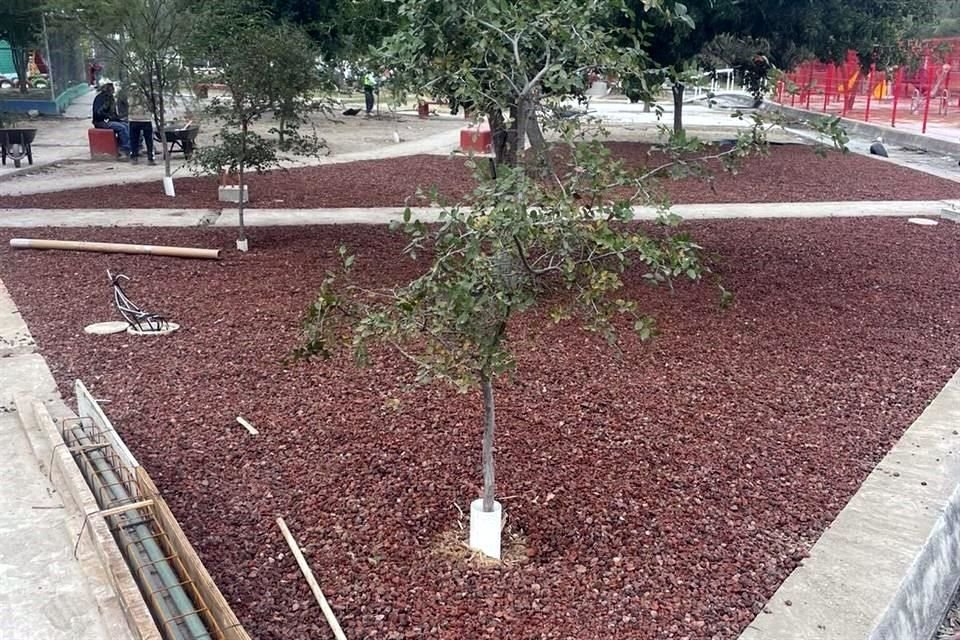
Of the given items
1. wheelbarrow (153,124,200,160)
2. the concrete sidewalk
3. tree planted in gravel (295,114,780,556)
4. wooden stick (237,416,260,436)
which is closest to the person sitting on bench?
wheelbarrow (153,124,200,160)

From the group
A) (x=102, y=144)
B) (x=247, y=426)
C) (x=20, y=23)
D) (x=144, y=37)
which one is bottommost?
(x=247, y=426)

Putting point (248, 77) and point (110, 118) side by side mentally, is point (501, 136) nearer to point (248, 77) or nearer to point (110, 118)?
point (248, 77)

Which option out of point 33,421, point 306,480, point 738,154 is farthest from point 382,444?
point 738,154

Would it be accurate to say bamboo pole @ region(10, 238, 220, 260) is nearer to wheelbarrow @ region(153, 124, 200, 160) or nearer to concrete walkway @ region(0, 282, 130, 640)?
concrete walkway @ region(0, 282, 130, 640)

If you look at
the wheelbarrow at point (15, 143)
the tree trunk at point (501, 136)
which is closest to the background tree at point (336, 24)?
the tree trunk at point (501, 136)

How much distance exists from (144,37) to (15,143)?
5.01 m

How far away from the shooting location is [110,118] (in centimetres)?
1666

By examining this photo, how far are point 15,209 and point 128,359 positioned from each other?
6.67m

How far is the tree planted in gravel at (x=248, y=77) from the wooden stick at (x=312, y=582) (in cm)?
557

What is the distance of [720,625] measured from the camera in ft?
11.0

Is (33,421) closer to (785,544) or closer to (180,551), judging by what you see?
(180,551)

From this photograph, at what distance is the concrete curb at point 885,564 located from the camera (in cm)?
335

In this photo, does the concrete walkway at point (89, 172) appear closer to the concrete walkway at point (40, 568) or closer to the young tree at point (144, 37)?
the young tree at point (144, 37)

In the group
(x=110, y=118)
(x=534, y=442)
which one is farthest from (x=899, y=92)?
(x=534, y=442)
